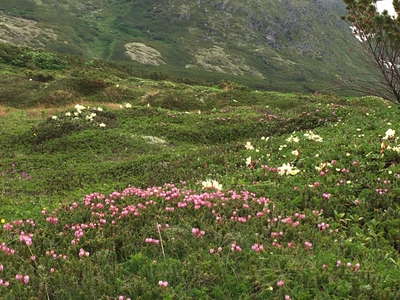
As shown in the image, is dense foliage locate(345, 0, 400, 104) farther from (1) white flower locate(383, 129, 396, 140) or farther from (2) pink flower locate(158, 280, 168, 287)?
(2) pink flower locate(158, 280, 168, 287)

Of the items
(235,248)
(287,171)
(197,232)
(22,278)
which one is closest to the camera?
(22,278)

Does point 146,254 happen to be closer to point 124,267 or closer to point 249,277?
point 124,267

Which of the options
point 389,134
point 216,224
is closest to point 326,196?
point 216,224

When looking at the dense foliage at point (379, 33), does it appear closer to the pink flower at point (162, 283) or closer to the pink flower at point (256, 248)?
the pink flower at point (256, 248)

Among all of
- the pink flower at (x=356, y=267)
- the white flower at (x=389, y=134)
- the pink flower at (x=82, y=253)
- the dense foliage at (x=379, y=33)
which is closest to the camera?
the pink flower at (x=356, y=267)

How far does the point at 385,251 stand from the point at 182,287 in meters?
3.88

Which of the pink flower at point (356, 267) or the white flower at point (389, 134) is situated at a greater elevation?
the white flower at point (389, 134)

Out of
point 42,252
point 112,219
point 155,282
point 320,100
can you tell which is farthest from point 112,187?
point 320,100

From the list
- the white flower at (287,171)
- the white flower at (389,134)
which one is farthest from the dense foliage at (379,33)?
the white flower at (287,171)

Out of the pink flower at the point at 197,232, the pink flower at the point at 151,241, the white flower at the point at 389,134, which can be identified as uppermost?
the white flower at the point at 389,134

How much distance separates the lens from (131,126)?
2669 cm

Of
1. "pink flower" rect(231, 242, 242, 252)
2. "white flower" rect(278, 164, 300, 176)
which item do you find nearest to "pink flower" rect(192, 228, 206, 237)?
"pink flower" rect(231, 242, 242, 252)

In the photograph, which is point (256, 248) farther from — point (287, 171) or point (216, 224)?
Answer: point (287, 171)

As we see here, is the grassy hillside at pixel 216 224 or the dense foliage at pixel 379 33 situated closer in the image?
the grassy hillside at pixel 216 224
